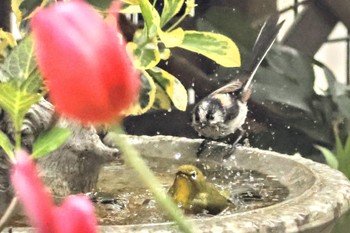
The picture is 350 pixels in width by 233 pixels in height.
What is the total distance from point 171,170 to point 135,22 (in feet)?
0.52

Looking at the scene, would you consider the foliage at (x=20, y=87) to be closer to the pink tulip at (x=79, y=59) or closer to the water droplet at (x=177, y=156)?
the pink tulip at (x=79, y=59)

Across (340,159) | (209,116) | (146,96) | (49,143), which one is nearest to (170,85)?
(146,96)

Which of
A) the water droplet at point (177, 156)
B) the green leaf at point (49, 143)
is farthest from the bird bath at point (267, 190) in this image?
the green leaf at point (49, 143)

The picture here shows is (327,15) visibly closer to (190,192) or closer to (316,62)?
(316,62)

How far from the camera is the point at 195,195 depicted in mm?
495

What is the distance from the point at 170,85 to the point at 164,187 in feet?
0.27

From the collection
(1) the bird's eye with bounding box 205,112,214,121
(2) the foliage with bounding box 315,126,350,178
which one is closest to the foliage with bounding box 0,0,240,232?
(1) the bird's eye with bounding box 205,112,214,121

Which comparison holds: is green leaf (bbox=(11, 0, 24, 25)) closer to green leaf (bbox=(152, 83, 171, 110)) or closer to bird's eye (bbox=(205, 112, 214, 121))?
green leaf (bbox=(152, 83, 171, 110))

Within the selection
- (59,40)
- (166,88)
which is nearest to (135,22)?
(166,88)

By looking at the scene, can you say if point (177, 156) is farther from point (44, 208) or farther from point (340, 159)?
point (44, 208)

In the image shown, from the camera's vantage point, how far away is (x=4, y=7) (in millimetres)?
773

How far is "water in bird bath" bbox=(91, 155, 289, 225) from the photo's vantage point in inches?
18.7

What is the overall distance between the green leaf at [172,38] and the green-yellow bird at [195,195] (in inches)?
3.7

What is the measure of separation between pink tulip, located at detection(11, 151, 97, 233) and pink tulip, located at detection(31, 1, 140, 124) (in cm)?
1
